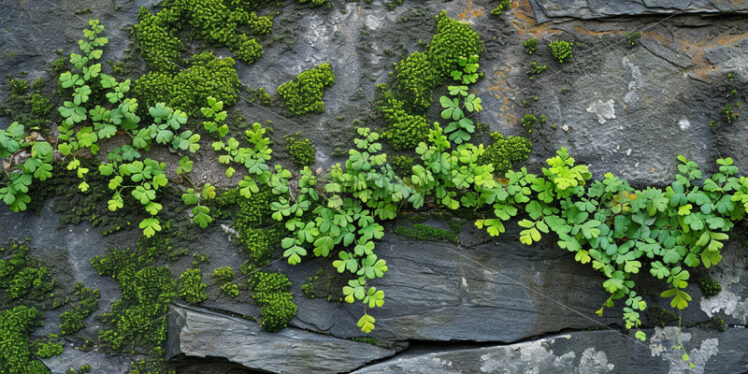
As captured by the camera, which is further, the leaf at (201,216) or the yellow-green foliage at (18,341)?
the leaf at (201,216)

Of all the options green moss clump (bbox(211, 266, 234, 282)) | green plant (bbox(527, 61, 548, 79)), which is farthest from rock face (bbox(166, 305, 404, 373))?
green plant (bbox(527, 61, 548, 79))

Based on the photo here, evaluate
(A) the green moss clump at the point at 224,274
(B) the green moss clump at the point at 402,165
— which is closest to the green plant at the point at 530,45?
(B) the green moss clump at the point at 402,165

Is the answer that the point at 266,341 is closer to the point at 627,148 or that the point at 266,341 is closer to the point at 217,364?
the point at 217,364

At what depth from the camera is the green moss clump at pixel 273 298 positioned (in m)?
3.45

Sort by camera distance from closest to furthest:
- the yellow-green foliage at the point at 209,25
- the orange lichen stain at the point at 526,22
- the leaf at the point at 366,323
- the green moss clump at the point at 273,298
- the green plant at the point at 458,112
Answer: the leaf at the point at 366,323, the green moss clump at the point at 273,298, the green plant at the point at 458,112, the yellow-green foliage at the point at 209,25, the orange lichen stain at the point at 526,22

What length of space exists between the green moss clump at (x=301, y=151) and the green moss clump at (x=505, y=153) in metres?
1.13

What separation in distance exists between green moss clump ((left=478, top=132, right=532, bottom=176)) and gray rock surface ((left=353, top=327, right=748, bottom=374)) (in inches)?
45.9

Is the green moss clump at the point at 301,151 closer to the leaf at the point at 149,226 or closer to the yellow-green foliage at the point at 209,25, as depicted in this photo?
the yellow-green foliage at the point at 209,25

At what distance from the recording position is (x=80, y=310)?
348 cm

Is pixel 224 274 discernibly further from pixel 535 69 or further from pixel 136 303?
pixel 535 69

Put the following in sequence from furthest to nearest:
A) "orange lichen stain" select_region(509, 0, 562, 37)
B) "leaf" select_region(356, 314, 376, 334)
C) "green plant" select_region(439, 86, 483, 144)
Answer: "orange lichen stain" select_region(509, 0, 562, 37), "green plant" select_region(439, 86, 483, 144), "leaf" select_region(356, 314, 376, 334)

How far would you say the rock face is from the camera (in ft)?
11.1

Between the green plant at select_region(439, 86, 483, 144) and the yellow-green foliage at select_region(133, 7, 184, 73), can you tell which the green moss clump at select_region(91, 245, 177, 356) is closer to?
the yellow-green foliage at select_region(133, 7, 184, 73)

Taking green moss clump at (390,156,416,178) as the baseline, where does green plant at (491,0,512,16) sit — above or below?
above
